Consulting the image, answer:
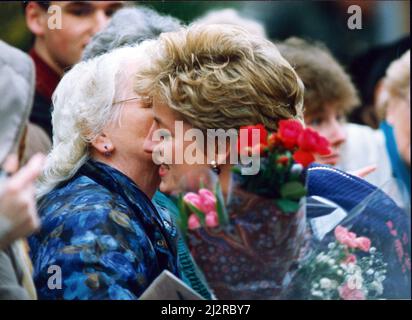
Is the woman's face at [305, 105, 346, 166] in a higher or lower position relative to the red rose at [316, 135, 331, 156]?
lower

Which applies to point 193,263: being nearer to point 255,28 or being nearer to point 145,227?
point 145,227

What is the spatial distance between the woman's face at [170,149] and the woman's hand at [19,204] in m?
0.41

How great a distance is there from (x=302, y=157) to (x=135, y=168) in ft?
1.89

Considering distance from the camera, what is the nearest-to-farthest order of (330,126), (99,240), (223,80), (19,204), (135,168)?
(19,204) < (99,240) < (223,80) < (135,168) < (330,126)

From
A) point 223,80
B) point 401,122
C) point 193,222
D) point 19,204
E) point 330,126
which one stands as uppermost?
point 223,80

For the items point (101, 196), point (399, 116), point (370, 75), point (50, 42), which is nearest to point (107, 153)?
point (101, 196)

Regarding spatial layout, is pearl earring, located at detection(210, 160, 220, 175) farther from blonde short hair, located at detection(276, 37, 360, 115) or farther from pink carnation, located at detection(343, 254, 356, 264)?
blonde short hair, located at detection(276, 37, 360, 115)

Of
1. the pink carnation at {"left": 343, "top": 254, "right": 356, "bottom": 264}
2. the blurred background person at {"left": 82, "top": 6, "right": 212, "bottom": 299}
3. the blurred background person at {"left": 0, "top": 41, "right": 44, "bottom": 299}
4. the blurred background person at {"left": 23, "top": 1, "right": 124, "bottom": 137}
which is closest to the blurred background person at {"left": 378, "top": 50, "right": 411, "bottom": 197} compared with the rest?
the pink carnation at {"left": 343, "top": 254, "right": 356, "bottom": 264}

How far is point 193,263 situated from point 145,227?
8.6 inches

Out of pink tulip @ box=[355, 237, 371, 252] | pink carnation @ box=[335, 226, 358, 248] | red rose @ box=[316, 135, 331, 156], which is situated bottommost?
pink tulip @ box=[355, 237, 371, 252]

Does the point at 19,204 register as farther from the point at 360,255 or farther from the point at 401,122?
the point at 401,122

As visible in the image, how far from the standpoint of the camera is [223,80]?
2.58 m

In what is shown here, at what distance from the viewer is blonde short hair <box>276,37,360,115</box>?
13.5 ft

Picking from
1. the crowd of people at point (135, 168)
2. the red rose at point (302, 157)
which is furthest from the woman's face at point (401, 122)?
the red rose at point (302, 157)
